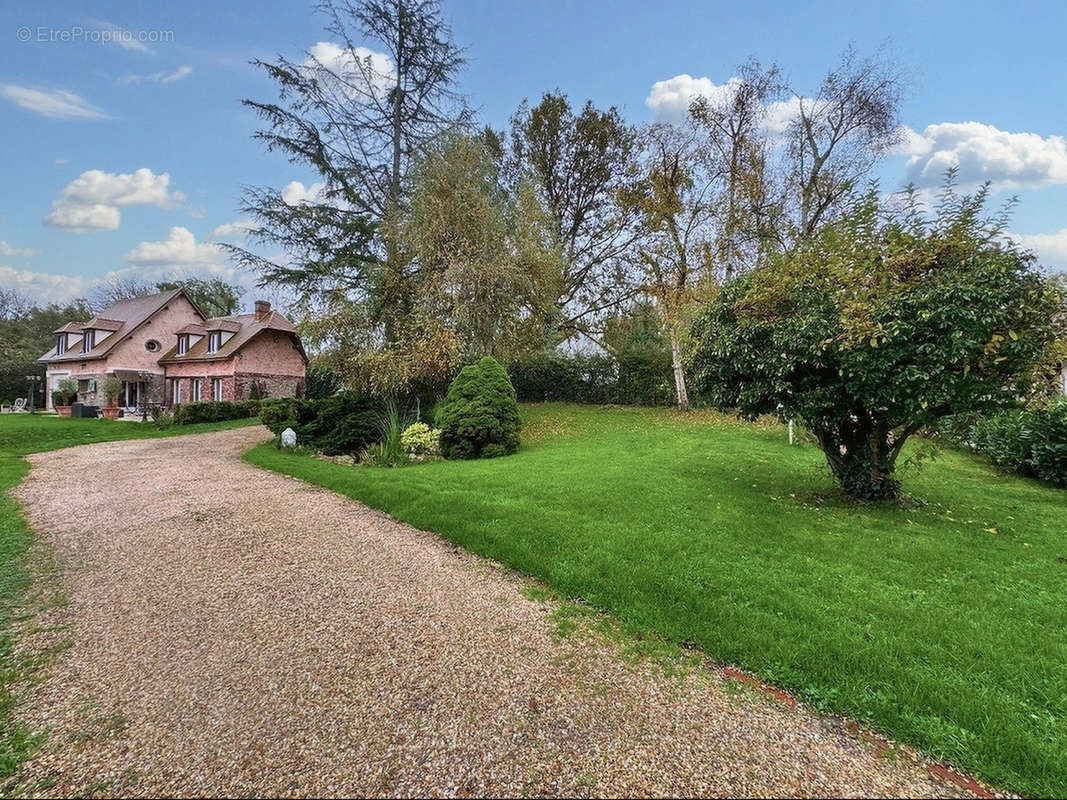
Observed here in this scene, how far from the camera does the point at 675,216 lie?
16.5 m

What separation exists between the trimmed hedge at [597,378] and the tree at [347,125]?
792 centimetres

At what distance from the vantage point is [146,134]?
31.3 feet

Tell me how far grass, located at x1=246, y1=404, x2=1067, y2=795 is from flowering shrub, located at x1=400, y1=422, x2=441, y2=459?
1.40 m

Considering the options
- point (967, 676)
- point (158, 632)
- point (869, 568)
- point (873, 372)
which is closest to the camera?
point (967, 676)

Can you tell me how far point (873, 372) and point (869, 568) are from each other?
2153mm

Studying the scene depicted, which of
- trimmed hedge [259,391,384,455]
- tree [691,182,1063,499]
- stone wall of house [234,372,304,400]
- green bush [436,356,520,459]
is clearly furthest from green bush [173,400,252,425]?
tree [691,182,1063,499]

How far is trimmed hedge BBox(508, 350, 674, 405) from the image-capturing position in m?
19.0

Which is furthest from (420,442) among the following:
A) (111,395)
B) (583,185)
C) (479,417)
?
(111,395)

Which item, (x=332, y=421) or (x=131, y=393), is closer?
(x=332, y=421)

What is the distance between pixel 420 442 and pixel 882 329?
7.82 metres

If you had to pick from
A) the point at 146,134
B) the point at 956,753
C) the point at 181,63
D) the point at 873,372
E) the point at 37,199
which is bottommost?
the point at 956,753

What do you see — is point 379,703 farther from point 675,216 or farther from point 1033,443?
point 675,216

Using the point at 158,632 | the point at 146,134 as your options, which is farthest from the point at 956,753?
the point at 146,134

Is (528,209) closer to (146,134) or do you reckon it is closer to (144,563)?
(146,134)
